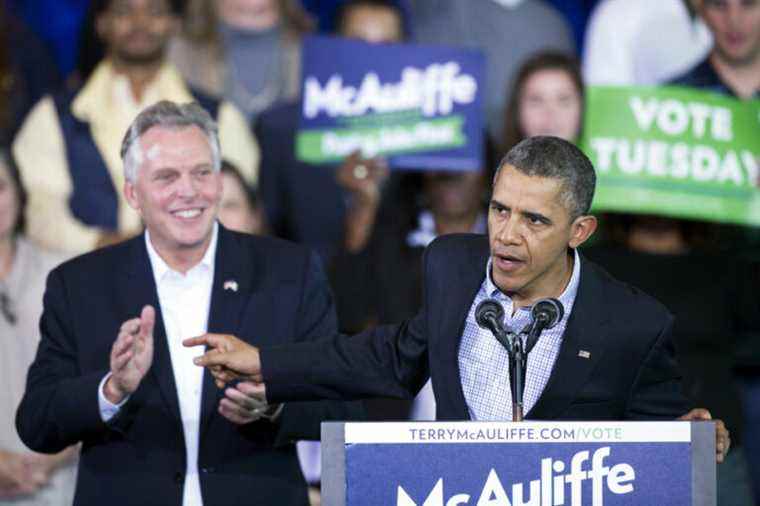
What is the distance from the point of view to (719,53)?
17.7 ft

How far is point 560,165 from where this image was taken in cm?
285

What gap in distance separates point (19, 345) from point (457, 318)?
2.17 metres

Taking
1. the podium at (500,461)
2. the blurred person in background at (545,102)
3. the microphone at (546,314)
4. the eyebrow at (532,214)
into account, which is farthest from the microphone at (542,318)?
the blurred person in background at (545,102)

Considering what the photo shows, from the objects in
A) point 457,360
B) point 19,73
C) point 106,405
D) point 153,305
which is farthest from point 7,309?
point 457,360

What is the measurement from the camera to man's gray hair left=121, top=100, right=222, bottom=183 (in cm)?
343

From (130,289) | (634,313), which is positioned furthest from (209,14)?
(634,313)

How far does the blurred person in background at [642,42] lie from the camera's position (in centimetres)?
546

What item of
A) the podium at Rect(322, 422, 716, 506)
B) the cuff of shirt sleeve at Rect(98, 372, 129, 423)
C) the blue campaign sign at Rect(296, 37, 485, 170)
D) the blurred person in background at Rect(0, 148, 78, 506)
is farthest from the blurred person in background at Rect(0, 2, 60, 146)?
the podium at Rect(322, 422, 716, 506)

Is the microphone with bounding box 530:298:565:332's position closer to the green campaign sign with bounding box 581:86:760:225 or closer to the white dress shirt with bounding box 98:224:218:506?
the white dress shirt with bounding box 98:224:218:506

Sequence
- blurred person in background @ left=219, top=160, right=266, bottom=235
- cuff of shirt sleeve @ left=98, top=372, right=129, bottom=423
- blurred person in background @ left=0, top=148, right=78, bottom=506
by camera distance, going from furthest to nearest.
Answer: blurred person in background @ left=219, top=160, right=266, bottom=235 → blurred person in background @ left=0, top=148, right=78, bottom=506 → cuff of shirt sleeve @ left=98, top=372, right=129, bottom=423

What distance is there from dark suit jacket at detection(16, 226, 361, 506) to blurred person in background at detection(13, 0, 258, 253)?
60.8 inches

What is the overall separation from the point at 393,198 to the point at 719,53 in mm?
1406

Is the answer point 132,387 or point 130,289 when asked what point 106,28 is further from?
point 132,387

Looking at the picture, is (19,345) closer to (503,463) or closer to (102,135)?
(102,135)
